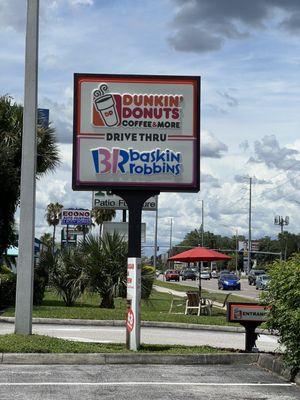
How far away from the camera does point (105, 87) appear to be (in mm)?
12422

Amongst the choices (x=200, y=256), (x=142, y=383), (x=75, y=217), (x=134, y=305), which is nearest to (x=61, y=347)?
(x=134, y=305)

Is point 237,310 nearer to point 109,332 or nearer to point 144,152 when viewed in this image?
point 144,152

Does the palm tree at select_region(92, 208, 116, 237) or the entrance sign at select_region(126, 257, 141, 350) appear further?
the palm tree at select_region(92, 208, 116, 237)

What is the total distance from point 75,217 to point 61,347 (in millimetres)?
27416

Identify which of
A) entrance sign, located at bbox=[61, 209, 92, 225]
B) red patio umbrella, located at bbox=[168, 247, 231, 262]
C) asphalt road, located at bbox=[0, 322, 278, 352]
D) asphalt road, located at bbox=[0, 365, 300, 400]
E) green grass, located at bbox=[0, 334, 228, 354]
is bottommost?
asphalt road, located at bbox=[0, 322, 278, 352]

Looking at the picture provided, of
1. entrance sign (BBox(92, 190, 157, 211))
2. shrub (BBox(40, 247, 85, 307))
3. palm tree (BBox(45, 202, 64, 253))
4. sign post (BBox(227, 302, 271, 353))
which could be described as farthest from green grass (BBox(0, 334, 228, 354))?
palm tree (BBox(45, 202, 64, 253))

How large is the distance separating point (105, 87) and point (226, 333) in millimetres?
8767

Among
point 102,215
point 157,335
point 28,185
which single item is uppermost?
point 102,215

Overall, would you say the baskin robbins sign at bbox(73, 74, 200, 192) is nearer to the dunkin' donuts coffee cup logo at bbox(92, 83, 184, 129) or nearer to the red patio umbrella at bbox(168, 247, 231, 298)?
the dunkin' donuts coffee cup logo at bbox(92, 83, 184, 129)

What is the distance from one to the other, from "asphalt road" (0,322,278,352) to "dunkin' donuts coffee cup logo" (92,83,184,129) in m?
4.91

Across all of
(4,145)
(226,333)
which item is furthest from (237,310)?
(4,145)

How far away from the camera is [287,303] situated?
33.5 feet

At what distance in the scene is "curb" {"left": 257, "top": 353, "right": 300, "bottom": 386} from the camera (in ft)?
33.0

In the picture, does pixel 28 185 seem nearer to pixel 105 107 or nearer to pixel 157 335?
pixel 105 107
